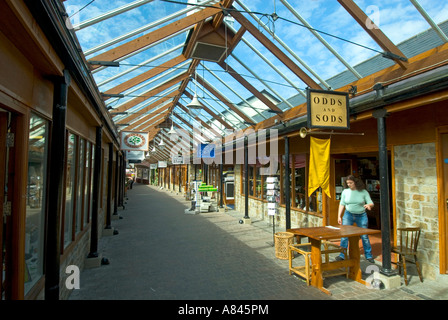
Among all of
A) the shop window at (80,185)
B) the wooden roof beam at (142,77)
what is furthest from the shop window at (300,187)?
the shop window at (80,185)

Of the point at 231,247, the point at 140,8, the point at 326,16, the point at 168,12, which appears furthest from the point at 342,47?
the point at 231,247

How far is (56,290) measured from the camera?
2.72 metres

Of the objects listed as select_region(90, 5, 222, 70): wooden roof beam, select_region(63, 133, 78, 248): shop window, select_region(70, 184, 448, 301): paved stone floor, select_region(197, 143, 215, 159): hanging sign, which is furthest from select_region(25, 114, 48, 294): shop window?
select_region(197, 143, 215, 159): hanging sign

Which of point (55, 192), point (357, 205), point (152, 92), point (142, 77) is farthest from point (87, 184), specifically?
point (357, 205)

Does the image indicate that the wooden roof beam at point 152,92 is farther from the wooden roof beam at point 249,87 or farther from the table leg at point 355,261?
the table leg at point 355,261

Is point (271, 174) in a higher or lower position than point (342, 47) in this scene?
lower

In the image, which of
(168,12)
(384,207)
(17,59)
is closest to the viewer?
(17,59)

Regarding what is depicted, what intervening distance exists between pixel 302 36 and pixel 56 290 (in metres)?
5.98

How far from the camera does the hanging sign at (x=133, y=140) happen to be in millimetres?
10742

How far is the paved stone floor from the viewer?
153 inches

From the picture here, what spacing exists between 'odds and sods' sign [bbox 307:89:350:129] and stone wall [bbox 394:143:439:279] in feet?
4.19

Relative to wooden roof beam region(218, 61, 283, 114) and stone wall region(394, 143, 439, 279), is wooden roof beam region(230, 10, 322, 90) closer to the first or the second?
wooden roof beam region(218, 61, 283, 114)
